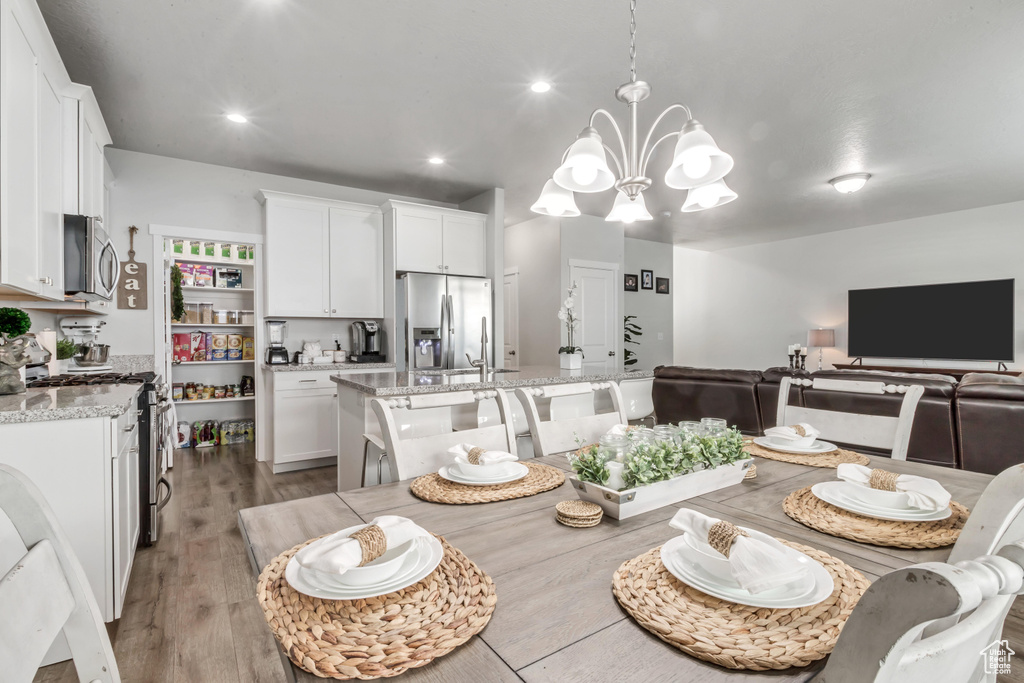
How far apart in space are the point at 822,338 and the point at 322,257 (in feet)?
21.3

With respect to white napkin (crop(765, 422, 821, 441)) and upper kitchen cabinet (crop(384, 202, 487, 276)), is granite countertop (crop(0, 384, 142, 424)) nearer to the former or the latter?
white napkin (crop(765, 422, 821, 441))

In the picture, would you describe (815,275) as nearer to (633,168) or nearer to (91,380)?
(633,168)

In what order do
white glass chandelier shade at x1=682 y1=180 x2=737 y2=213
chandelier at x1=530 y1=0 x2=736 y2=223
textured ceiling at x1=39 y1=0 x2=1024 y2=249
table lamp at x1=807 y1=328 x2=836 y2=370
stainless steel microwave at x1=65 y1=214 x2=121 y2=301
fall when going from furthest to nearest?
table lamp at x1=807 y1=328 x2=836 y2=370 < stainless steel microwave at x1=65 y1=214 x2=121 y2=301 < textured ceiling at x1=39 y1=0 x2=1024 y2=249 < white glass chandelier shade at x1=682 y1=180 x2=737 y2=213 < chandelier at x1=530 y1=0 x2=736 y2=223

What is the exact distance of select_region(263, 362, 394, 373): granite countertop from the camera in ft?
13.2

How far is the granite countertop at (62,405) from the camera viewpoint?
1.60m

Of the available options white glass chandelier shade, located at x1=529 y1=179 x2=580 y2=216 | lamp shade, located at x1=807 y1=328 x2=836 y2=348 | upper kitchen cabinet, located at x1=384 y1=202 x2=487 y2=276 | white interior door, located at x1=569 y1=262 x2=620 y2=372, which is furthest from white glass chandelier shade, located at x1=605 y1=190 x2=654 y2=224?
lamp shade, located at x1=807 y1=328 x2=836 y2=348

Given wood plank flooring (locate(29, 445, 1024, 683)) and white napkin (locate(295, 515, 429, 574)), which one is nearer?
white napkin (locate(295, 515, 429, 574))

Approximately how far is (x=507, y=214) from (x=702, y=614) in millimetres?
5691

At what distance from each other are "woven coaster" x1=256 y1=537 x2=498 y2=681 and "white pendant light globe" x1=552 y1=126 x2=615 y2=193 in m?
1.23

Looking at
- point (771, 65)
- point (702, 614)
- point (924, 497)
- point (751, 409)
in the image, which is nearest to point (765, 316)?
point (751, 409)

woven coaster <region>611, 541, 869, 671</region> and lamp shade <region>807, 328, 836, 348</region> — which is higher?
lamp shade <region>807, 328, 836, 348</region>

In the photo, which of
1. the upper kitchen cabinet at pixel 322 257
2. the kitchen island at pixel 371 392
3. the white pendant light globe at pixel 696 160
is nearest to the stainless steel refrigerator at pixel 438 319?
the upper kitchen cabinet at pixel 322 257

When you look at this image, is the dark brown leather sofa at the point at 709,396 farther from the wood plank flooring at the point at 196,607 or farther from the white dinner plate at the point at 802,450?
the wood plank flooring at the point at 196,607

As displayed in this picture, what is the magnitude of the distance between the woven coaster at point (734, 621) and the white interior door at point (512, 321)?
5798mm
